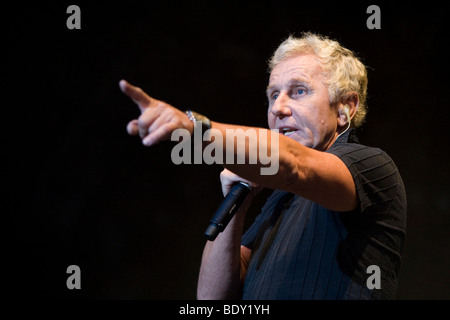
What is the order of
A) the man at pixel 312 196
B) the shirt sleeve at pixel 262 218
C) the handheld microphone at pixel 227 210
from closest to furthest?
the man at pixel 312 196 → the handheld microphone at pixel 227 210 → the shirt sleeve at pixel 262 218

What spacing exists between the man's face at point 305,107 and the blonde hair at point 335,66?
0.08 feet

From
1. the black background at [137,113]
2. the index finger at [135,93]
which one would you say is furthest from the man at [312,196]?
the black background at [137,113]

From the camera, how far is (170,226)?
2232mm

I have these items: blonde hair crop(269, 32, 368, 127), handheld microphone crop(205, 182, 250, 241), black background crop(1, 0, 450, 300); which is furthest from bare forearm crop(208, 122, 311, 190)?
black background crop(1, 0, 450, 300)

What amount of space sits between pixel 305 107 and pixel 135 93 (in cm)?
72

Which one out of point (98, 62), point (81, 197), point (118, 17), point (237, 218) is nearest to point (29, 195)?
point (81, 197)

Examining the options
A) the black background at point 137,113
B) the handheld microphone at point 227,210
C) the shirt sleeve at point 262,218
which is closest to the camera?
the handheld microphone at point 227,210

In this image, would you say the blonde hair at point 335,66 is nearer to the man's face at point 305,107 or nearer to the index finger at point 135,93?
the man's face at point 305,107

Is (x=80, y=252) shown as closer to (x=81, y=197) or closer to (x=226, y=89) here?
(x=81, y=197)

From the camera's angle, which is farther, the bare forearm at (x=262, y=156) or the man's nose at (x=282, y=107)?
the man's nose at (x=282, y=107)

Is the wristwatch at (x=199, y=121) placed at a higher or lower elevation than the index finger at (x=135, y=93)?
lower

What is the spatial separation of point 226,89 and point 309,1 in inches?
24.6

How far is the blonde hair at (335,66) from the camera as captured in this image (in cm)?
130

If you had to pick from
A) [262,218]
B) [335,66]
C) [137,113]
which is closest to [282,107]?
[335,66]
